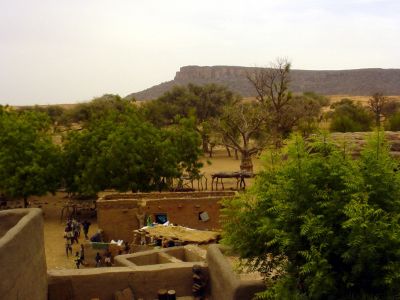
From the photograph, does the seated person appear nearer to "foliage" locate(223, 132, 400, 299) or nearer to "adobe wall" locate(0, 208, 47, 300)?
"adobe wall" locate(0, 208, 47, 300)

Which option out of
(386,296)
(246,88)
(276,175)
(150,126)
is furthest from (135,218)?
(246,88)

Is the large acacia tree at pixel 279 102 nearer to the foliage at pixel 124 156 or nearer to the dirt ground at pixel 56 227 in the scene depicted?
the dirt ground at pixel 56 227

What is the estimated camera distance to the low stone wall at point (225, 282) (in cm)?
833

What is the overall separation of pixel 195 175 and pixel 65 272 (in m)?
20.7

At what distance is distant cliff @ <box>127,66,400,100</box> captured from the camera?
113062 mm

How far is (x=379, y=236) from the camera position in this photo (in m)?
5.91

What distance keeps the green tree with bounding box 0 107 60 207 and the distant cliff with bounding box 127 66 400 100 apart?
86.2 metres

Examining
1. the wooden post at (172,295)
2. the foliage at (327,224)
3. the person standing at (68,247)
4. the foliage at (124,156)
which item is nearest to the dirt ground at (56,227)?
the person standing at (68,247)

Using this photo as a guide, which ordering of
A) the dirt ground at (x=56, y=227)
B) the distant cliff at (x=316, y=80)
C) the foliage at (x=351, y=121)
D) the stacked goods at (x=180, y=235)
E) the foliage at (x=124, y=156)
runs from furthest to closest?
the distant cliff at (x=316, y=80) < the foliage at (x=351, y=121) < the foliage at (x=124, y=156) < the dirt ground at (x=56, y=227) < the stacked goods at (x=180, y=235)

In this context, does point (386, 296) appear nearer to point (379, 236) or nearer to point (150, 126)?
point (379, 236)

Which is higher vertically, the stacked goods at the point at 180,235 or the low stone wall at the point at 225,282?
the low stone wall at the point at 225,282

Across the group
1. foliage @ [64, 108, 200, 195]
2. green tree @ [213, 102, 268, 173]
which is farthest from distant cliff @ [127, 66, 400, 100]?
foliage @ [64, 108, 200, 195]

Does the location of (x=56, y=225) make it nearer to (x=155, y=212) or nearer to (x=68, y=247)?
(x=68, y=247)

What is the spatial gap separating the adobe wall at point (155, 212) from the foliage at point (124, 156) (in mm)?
5390
